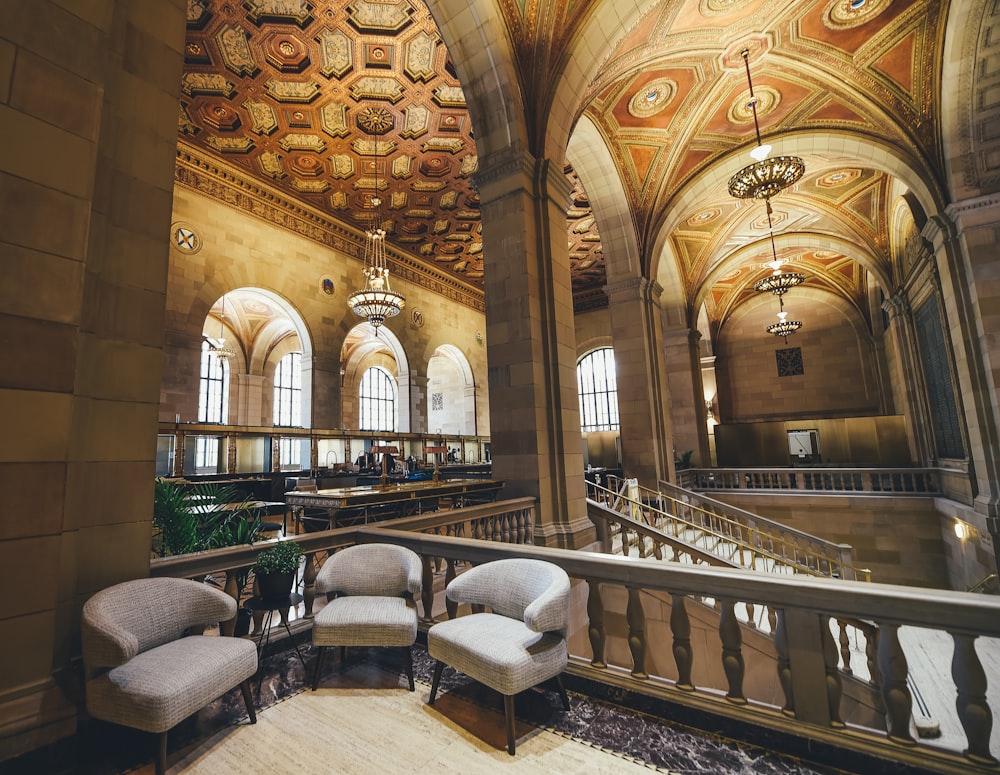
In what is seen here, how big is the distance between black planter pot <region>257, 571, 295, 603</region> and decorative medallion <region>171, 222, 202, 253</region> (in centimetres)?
874

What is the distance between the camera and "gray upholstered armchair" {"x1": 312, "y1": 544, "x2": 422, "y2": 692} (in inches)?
99.5

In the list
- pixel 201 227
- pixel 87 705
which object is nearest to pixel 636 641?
pixel 87 705

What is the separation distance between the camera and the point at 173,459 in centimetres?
870

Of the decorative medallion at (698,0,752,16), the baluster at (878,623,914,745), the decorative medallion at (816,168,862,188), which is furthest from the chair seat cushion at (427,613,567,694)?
the decorative medallion at (816,168,862,188)

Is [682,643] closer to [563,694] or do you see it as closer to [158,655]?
[563,694]

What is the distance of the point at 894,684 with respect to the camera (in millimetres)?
1798

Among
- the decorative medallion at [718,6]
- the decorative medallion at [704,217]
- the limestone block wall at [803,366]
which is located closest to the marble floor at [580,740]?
the decorative medallion at [718,6]

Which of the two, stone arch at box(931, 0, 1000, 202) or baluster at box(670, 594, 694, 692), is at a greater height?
stone arch at box(931, 0, 1000, 202)

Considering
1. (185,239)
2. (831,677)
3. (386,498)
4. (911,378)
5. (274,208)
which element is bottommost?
(831,677)

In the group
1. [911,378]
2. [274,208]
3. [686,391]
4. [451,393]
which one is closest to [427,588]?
[274,208]

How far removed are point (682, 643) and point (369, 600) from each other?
1783mm

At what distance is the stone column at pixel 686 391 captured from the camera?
45.6 feet

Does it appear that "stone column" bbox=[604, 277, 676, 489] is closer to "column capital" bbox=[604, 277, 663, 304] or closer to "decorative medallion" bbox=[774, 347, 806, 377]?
"column capital" bbox=[604, 277, 663, 304]

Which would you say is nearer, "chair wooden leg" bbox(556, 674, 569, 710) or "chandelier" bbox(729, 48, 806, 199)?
"chair wooden leg" bbox(556, 674, 569, 710)
